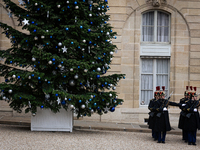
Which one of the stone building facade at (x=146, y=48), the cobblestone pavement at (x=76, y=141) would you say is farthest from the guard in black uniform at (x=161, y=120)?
the stone building facade at (x=146, y=48)

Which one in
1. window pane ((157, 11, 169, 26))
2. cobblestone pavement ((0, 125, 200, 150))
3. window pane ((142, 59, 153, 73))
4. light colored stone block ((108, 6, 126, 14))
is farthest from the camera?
window pane ((157, 11, 169, 26))

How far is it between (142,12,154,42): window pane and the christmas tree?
184 inches

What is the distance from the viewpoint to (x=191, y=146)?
1004 centimetres

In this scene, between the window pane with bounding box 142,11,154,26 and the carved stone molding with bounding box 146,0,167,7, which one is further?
the window pane with bounding box 142,11,154,26

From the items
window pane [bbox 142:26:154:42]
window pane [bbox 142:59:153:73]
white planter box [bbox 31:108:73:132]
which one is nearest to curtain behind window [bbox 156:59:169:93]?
window pane [bbox 142:59:153:73]

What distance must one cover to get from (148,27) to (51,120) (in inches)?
282

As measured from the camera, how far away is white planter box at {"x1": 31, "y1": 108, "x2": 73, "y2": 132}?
36.2 ft

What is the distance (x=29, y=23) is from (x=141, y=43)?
6293 mm

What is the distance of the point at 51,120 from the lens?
36.3 ft

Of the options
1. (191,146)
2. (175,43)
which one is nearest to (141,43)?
(175,43)

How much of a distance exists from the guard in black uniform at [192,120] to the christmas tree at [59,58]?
2316mm

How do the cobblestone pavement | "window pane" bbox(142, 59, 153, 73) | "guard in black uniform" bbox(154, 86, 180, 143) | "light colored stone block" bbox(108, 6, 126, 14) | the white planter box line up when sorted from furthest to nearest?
"window pane" bbox(142, 59, 153, 73) → "light colored stone block" bbox(108, 6, 126, 14) → the white planter box → "guard in black uniform" bbox(154, 86, 180, 143) → the cobblestone pavement

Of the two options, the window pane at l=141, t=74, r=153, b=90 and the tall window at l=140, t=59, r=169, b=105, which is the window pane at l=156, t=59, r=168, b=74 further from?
the window pane at l=141, t=74, r=153, b=90

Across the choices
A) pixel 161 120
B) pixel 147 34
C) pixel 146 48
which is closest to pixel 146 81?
pixel 146 48
